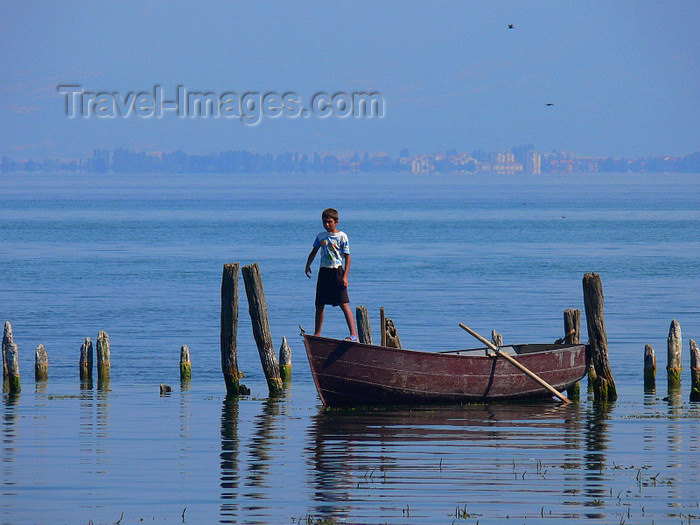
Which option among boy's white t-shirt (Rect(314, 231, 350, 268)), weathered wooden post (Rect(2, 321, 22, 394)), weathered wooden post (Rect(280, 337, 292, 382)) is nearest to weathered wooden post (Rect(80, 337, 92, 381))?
weathered wooden post (Rect(2, 321, 22, 394))

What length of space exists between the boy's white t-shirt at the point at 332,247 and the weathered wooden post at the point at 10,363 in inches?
267

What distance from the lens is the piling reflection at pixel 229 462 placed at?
1107 centimetres

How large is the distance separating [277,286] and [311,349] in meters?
33.8

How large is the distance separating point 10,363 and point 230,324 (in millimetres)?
4550

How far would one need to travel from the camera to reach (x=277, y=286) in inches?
2021

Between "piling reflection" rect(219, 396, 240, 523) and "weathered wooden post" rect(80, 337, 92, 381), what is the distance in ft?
15.4

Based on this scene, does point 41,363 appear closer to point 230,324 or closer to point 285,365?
point 285,365

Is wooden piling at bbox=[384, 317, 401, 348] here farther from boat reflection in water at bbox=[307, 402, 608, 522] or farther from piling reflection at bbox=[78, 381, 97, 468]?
piling reflection at bbox=[78, 381, 97, 468]

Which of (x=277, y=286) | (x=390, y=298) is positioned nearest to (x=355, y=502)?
(x=390, y=298)

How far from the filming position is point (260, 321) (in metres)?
19.5

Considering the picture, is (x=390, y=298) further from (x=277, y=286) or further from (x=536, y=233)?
(x=536, y=233)

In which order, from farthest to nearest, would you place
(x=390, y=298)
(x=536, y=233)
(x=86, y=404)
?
(x=536, y=233) → (x=390, y=298) → (x=86, y=404)

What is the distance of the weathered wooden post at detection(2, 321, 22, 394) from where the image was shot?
68.4 ft

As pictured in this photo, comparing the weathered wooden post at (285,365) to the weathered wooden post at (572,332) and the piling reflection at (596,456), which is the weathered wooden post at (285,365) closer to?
the weathered wooden post at (572,332)
